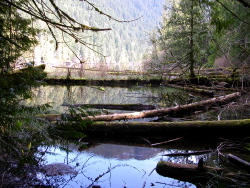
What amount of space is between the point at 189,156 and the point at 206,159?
29cm

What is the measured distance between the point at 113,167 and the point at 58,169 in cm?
77

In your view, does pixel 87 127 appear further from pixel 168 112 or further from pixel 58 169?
pixel 168 112

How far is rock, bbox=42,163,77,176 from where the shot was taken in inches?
122

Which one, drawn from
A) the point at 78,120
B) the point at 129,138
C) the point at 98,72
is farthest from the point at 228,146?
the point at 98,72

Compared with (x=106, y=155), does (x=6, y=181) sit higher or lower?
higher

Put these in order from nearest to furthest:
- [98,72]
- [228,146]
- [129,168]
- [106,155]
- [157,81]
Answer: [129,168], [106,155], [228,146], [157,81], [98,72]

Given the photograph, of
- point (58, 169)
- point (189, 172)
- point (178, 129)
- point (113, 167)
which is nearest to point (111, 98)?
point (178, 129)

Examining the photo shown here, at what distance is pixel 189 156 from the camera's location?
13.1 ft

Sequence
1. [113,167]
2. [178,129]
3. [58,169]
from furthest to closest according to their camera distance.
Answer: [178,129] < [113,167] < [58,169]

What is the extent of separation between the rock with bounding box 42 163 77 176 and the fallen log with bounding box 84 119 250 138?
1795mm

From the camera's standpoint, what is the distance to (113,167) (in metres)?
3.51

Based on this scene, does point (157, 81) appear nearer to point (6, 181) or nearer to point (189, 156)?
point (189, 156)

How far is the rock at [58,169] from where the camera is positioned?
3105 mm

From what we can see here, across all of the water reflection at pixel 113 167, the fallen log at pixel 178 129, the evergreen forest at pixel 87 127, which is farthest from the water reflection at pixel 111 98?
the water reflection at pixel 113 167
